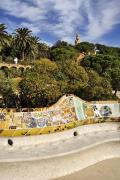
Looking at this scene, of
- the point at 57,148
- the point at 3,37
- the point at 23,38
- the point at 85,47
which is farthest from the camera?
the point at 85,47

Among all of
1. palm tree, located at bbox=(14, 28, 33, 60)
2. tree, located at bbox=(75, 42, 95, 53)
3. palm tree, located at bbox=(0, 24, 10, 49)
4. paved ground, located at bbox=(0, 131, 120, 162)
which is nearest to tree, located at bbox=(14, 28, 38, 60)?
palm tree, located at bbox=(14, 28, 33, 60)

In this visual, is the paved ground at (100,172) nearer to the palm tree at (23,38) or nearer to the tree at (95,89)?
the tree at (95,89)

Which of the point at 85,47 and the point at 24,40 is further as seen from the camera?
the point at 85,47

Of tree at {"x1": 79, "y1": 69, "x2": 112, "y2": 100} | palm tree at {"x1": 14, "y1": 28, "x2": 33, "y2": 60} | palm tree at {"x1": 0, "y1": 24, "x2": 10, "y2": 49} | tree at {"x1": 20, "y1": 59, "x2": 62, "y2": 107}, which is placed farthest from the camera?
palm tree at {"x1": 14, "y1": 28, "x2": 33, "y2": 60}

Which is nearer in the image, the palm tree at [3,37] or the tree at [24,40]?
the palm tree at [3,37]

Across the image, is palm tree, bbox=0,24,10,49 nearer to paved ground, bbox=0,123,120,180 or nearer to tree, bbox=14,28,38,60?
tree, bbox=14,28,38,60

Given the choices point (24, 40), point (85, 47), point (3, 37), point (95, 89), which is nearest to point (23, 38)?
point (24, 40)

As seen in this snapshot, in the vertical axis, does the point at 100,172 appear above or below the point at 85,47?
below

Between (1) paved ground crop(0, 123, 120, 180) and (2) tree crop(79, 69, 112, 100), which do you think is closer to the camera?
(1) paved ground crop(0, 123, 120, 180)

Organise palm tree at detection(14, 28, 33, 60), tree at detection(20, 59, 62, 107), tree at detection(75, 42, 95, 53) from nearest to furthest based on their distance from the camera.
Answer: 1. tree at detection(20, 59, 62, 107)
2. palm tree at detection(14, 28, 33, 60)
3. tree at detection(75, 42, 95, 53)

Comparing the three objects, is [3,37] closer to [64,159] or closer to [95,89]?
[95,89]

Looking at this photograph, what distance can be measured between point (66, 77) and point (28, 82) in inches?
201

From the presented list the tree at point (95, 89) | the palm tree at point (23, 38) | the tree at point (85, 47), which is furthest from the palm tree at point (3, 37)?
the tree at point (85, 47)

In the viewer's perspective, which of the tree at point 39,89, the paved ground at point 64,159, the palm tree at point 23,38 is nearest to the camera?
the paved ground at point 64,159
